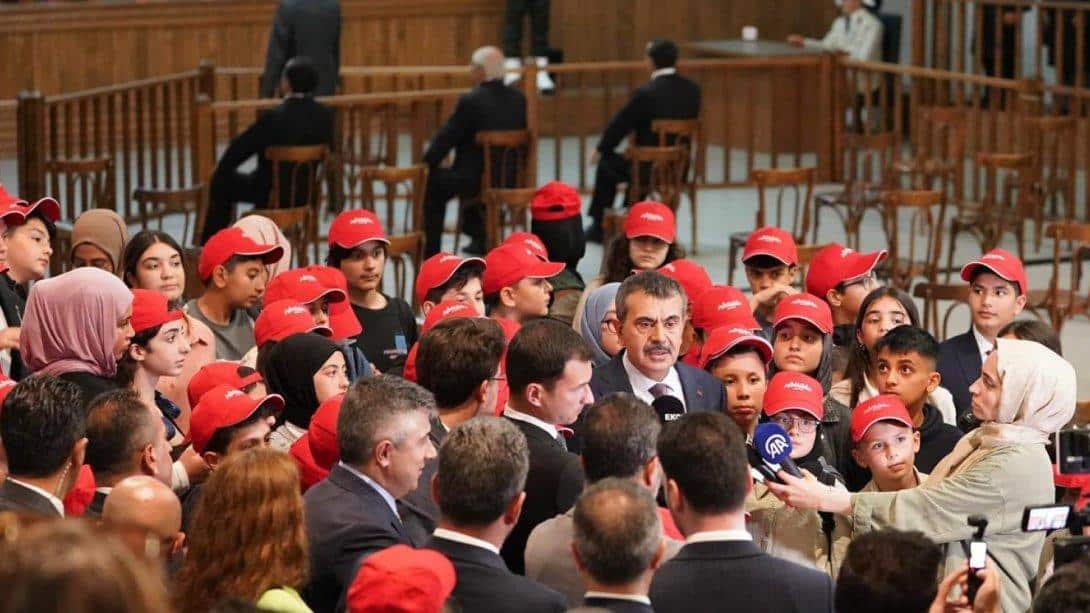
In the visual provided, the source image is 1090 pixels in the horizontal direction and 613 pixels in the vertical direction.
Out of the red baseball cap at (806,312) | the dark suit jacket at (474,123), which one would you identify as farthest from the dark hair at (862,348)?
the dark suit jacket at (474,123)

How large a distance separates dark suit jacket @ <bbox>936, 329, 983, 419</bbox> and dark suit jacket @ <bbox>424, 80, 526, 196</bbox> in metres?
5.19

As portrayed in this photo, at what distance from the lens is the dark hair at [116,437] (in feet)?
12.6

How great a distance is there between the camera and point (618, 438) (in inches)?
140

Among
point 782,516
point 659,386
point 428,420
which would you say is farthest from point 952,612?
point 659,386

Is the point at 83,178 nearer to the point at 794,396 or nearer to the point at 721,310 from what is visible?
the point at 721,310

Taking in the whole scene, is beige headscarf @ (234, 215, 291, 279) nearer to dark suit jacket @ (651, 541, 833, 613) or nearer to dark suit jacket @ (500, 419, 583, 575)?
dark suit jacket @ (500, 419, 583, 575)

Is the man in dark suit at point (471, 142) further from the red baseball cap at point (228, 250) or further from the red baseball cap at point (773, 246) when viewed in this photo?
the red baseball cap at point (228, 250)

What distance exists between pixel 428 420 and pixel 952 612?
3.66 ft

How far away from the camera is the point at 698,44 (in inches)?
597

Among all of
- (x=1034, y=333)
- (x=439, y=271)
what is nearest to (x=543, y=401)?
(x=439, y=271)

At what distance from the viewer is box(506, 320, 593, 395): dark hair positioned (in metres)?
4.10

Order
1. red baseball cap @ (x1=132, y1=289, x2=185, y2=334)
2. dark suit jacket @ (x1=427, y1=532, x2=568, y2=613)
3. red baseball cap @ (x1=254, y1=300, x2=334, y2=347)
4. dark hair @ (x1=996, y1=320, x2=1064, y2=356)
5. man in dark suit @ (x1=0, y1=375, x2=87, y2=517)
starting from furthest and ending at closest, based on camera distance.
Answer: dark hair @ (x1=996, y1=320, x2=1064, y2=356), red baseball cap @ (x1=254, y1=300, x2=334, y2=347), red baseball cap @ (x1=132, y1=289, x2=185, y2=334), man in dark suit @ (x1=0, y1=375, x2=87, y2=517), dark suit jacket @ (x1=427, y1=532, x2=568, y2=613)

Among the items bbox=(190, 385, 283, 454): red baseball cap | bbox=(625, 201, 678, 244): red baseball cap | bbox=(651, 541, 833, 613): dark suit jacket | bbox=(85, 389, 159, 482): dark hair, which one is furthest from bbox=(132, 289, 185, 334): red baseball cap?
bbox=(625, 201, 678, 244): red baseball cap

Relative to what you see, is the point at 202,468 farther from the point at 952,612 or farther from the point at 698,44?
the point at 698,44
